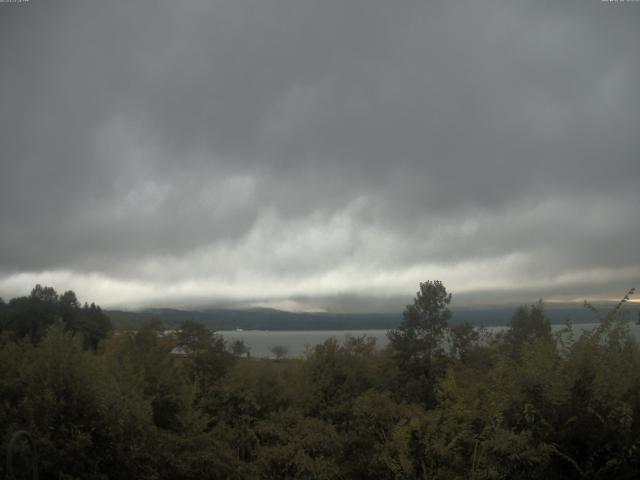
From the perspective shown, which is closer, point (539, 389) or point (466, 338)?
point (539, 389)

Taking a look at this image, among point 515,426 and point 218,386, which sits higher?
point 515,426

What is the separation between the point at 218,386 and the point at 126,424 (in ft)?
43.8

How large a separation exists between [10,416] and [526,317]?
35.3m

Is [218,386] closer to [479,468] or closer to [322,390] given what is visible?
[322,390]

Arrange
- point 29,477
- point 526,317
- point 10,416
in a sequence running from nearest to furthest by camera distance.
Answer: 1. point 29,477
2. point 10,416
3. point 526,317

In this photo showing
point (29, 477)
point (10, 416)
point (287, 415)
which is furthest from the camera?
point (287, 415)

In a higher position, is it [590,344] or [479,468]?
[590,344]

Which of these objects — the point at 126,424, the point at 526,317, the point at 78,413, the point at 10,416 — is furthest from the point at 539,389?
the point at 526,317

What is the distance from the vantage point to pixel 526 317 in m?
37.8

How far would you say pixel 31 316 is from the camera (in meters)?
57.3

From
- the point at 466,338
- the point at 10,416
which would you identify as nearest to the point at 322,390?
the point at 466,338

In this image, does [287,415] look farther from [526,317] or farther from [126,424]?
[526,317]

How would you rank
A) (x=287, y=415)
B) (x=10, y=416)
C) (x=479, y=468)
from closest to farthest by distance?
(x=10, y=416) < (x=479, y=468) < (x=287, y=415)

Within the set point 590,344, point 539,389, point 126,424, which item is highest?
point 590,344
